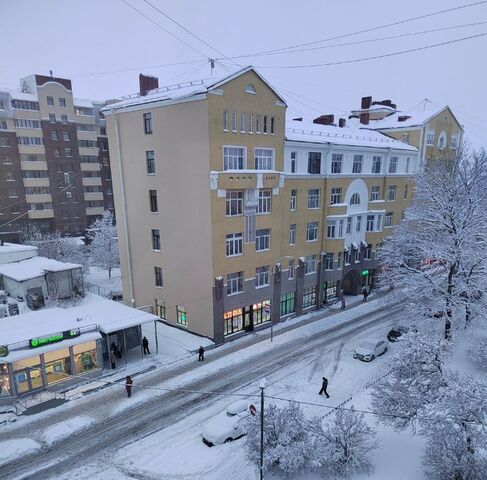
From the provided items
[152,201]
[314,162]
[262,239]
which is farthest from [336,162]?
[152,201]

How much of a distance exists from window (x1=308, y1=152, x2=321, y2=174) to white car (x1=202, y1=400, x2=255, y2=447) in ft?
73.7

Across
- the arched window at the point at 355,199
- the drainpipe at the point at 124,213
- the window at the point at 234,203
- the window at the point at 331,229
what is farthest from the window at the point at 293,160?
the drainpipe at the point at 124,213

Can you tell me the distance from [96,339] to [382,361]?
20.3 meters

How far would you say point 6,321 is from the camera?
76.7 feet

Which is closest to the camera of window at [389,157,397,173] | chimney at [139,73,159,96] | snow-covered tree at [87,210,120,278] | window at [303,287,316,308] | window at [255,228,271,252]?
window at [255,228,271,252]

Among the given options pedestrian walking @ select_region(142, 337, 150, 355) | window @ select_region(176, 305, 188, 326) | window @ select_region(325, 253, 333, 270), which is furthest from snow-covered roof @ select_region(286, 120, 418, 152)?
pedestrian walking @ select_region(142, 337, 150, 355)

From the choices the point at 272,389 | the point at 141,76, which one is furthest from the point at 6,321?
the point at 141,76

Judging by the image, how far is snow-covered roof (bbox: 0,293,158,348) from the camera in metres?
21.5

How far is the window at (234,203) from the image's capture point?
2753 centimetres

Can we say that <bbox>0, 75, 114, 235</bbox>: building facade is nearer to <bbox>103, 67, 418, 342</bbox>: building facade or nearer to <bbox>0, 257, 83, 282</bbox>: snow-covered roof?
<bbox>0, 257, 83, 282</bbox>: snow-covered roof

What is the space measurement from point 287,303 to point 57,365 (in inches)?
804

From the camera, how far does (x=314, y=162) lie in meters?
33.7

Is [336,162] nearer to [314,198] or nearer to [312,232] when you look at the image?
[314,198]

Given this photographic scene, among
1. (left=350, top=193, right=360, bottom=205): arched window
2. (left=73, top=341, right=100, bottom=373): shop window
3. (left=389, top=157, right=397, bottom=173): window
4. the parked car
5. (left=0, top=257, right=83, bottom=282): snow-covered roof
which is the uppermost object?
(left=389, top=157, right=397, bottom=173): window
